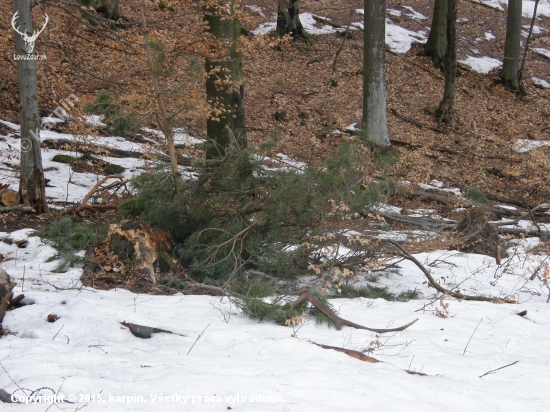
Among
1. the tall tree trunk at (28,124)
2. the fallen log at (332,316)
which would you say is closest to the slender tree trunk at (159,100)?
the tall tree trunk at (28,124)

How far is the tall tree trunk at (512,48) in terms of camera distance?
65.2 ft

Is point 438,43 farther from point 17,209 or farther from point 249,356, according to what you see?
point 249,356

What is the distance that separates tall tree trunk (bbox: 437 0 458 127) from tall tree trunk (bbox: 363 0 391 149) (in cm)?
318

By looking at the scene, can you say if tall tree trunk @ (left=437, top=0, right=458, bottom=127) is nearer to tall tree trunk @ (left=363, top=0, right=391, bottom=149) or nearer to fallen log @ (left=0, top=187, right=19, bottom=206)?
tall tree trunk @ (left=363, top=0, right=391, bottom=149)

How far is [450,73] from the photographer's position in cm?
1650

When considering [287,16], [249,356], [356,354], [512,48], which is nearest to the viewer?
[249,356]

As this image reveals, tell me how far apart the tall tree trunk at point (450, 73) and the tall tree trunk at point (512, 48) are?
5030 mm

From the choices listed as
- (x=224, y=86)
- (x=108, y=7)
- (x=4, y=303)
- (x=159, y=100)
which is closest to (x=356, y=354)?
(x=4, y=303)

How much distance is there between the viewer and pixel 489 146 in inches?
656

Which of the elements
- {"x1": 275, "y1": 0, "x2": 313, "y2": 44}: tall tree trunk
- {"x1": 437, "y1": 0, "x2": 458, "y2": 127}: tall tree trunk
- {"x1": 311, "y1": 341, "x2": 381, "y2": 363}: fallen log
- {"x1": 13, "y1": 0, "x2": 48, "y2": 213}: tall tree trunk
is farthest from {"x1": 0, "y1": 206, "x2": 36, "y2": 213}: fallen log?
{"x1": 437, "y1": 0, "x2": 458, "y2": 127}: tall tree trunk

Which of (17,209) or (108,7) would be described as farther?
(108,7)

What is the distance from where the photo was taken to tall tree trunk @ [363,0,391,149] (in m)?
13.9

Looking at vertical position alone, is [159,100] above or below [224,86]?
below

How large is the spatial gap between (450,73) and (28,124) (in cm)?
1338
